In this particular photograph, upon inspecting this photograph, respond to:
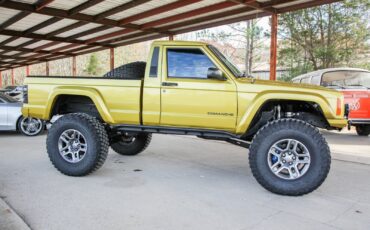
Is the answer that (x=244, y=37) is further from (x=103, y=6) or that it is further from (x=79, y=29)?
(x=103, y=6)

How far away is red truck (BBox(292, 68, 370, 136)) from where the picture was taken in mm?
8930

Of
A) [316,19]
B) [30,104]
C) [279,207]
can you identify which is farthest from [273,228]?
[316,19]

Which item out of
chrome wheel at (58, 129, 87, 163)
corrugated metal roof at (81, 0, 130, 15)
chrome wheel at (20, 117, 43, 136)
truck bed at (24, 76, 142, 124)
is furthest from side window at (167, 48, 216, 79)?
corrugated metal roof at (81, 0, 130, 15)

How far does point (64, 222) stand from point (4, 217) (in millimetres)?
598

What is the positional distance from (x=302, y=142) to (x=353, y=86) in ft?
19.9

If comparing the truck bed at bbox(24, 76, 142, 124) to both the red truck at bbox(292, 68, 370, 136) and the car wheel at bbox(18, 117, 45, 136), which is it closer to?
the car wheel at bbox(18, 117, 45, 136)

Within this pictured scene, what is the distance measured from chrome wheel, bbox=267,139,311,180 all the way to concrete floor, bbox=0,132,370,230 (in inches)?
12.9

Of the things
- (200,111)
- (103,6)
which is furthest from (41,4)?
→ (200,111)

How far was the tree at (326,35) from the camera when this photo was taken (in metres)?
15.7

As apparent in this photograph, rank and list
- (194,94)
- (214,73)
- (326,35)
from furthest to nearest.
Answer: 1. (326,35)
2. (194,94)
3. (214,73)

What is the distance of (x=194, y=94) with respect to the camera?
4707mm

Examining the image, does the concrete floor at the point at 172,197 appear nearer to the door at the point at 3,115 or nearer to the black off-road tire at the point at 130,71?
the black off-road tire at the point at 130,71

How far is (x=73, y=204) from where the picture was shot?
12.5 ft

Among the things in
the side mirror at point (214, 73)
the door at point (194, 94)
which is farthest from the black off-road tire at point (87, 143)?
the side mirror at point (214, 73)
